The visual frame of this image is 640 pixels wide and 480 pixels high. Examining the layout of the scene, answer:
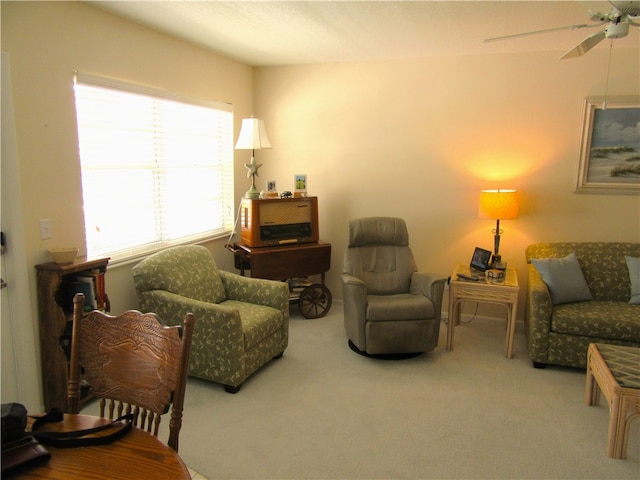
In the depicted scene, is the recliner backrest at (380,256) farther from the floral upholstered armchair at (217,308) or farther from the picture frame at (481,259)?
the floral upholstered armchair at (217,308)

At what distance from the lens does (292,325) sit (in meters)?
4.11

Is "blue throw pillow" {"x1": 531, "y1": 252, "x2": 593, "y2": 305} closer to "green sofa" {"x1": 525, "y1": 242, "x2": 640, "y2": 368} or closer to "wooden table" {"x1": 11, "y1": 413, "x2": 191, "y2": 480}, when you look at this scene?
"green sofa" {"x1": 525, "y1": 242, "x2": 640, "y2": 368}

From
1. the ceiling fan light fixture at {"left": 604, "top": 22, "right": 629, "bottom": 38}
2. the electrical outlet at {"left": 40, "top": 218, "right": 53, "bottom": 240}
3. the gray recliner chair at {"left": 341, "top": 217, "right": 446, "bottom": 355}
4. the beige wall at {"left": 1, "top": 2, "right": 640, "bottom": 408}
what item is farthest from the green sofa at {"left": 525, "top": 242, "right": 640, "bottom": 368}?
the electrical outlet at {"left": 40, "top": 218, "right": 53, "bottom": 240}

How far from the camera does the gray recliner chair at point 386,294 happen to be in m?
3.29

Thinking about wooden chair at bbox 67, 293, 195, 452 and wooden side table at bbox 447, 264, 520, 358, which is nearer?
wooden chair at bbox 67, 293, 195, 452

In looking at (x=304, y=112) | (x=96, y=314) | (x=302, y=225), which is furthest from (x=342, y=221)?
(x=96, y=314)

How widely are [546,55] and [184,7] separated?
114 inches

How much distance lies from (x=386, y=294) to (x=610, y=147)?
219 centimetres

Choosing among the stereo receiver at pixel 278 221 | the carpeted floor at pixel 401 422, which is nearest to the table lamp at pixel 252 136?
the stereo receiver at pixel 278 221

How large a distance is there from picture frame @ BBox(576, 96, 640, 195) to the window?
3.15 metres

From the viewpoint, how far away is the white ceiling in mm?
2713

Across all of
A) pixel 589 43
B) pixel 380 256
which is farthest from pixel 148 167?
pixel 589 43

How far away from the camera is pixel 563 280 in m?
3.40

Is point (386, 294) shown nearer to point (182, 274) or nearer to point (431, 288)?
point (431, 288)
